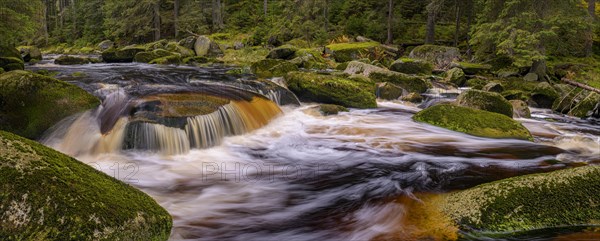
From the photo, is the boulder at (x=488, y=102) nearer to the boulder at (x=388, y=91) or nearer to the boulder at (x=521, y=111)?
the boulder at (x=521, y=111)

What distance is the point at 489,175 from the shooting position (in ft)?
18.1

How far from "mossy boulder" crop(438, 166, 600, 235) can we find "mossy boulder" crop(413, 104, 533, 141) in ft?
13.9

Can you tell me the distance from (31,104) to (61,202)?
4979mm

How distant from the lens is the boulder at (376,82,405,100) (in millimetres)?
12734

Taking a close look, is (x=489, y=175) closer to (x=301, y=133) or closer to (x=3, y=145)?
(x=301, y=133)

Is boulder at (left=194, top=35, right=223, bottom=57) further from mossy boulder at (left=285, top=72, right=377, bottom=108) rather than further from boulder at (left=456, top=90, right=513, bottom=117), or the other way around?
boulder at (left=456, top=90, right=513, bottom=117)

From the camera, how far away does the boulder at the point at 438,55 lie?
20.1 m

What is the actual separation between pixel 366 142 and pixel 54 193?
583 cm

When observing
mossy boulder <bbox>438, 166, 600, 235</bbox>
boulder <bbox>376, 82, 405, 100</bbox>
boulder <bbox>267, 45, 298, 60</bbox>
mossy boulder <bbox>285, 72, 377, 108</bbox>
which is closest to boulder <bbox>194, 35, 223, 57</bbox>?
boulder <bbox>267, 45, 298, 60</bbox>

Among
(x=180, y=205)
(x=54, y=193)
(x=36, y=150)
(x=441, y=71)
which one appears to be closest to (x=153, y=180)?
(x=180, y=205)

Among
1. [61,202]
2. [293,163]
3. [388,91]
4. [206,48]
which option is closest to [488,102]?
[388,91]

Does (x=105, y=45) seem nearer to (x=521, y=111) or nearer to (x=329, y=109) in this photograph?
(x=329, y=109)

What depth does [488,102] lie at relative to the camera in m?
9.75

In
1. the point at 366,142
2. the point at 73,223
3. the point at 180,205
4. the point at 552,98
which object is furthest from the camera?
the point at 552,98
